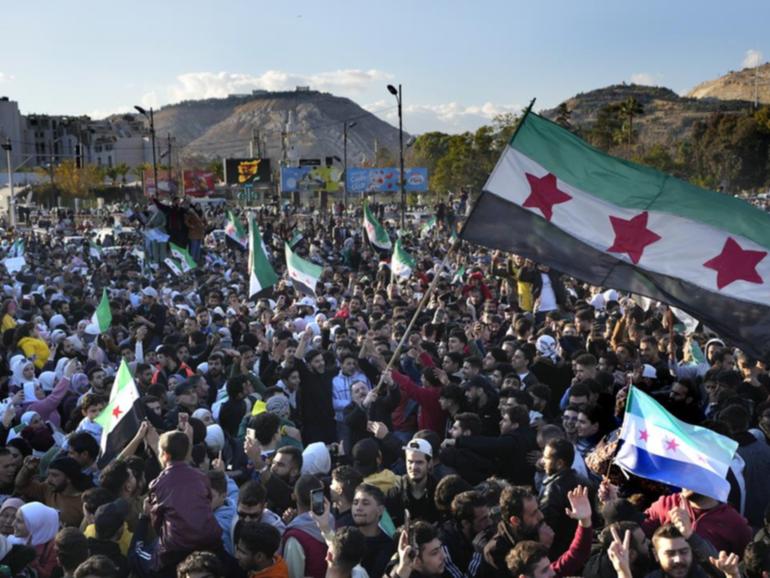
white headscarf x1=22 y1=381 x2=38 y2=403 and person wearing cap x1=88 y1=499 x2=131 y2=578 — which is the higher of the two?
person wearing cap x1=88 y1=499 x2=131 y2=578

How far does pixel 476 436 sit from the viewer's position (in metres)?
6.13

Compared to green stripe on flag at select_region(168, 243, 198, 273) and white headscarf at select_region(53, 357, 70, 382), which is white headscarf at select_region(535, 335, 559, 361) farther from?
green stripe on flag at select_region(168, 243, 198, 273)

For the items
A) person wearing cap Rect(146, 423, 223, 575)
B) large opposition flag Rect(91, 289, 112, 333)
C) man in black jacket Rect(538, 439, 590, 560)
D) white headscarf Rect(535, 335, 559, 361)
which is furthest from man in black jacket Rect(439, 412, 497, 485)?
large opposition flag Rect(91, 289, 112, 333)

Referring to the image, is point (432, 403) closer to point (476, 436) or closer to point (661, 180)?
point (476, 436)

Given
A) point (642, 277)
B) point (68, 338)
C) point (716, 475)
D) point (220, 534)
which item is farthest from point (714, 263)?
point (68, 338)

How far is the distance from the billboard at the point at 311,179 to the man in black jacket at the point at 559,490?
5878 centimetres

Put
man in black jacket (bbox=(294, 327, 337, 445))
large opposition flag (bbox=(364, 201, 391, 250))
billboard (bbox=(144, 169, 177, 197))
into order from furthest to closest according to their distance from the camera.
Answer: billboard (bbox=(144, 169, 177, 197)), large opposition flag (bbox=(364, 201, 391, 250)), man in black jacket (bbox=(294, 327, 337, 445))

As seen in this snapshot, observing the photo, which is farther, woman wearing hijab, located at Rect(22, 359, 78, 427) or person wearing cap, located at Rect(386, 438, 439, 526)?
woman wearing hijab, located at Rect(22, 359, 78, 427)

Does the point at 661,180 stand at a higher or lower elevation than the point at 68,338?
higher

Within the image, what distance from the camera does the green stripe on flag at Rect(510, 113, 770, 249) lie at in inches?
218

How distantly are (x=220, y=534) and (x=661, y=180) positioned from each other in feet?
11.5

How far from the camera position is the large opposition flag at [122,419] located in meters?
5.99

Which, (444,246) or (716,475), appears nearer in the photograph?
(716,475)

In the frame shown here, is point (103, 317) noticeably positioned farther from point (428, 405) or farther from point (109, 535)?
point (109, 535)
